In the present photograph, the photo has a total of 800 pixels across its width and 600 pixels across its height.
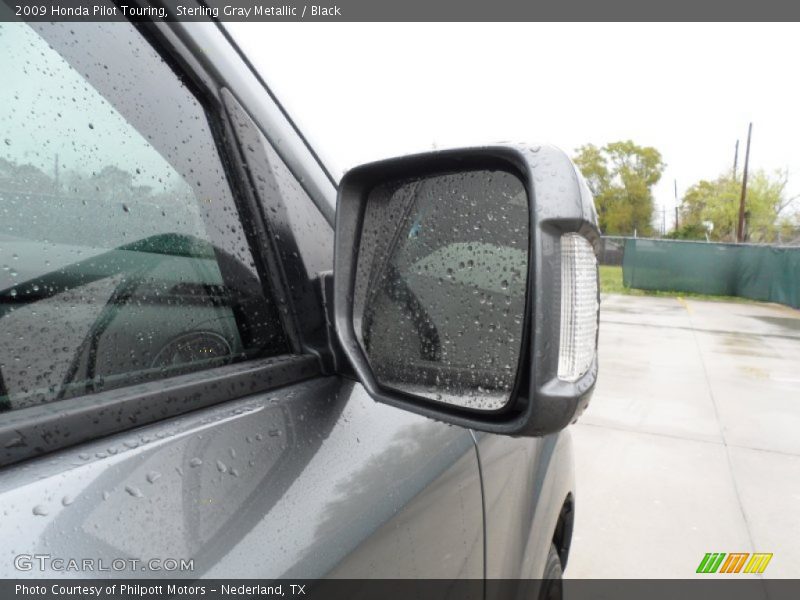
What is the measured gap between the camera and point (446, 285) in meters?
0.97

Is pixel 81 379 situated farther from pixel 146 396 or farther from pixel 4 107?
pixel 4 107

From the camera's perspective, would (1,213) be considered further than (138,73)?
No

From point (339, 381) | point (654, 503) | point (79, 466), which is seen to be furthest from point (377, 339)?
point (654, 503)

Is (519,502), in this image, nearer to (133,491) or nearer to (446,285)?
(446,285)

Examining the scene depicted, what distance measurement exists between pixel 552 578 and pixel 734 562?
1.71m

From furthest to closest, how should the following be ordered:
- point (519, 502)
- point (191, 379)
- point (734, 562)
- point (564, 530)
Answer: point (734, 562)
point (564, 530)
point (519, 502)
point (191, 379)

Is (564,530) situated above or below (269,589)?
below

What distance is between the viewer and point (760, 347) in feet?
33.2

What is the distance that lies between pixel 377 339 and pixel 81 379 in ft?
1.42

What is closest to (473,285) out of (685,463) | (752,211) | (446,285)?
(446,285)

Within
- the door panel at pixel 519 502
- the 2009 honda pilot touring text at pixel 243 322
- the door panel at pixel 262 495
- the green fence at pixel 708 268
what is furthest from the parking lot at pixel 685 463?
the green fence at pixel 708 268

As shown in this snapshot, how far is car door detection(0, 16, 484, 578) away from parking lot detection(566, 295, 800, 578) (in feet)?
8.60

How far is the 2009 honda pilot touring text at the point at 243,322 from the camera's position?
2.15 ft

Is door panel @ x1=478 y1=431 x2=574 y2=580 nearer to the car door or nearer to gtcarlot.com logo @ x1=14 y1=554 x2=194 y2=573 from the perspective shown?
the car door
